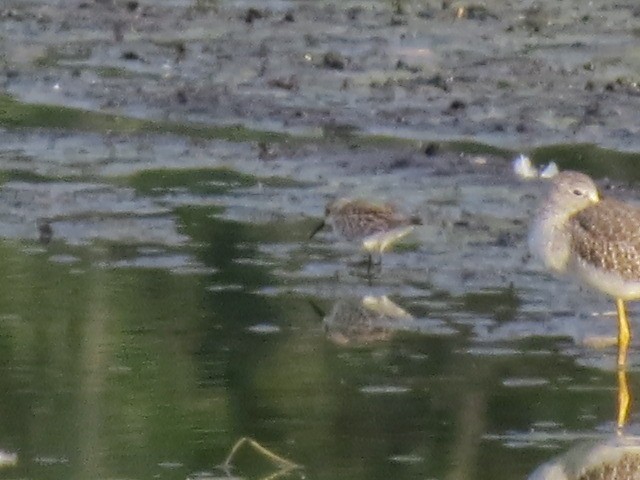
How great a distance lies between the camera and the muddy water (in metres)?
7.81

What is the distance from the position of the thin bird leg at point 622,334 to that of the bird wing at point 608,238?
0.58ft

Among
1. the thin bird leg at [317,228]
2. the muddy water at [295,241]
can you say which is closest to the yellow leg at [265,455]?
the muddy water at [295,241]

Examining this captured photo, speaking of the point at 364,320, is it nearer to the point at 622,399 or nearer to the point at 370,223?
the point at 370,223

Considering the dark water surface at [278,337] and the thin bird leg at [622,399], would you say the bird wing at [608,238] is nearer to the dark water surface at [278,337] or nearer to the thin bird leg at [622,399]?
the dark water surface at [278,337]

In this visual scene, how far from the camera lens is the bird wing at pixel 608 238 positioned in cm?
905

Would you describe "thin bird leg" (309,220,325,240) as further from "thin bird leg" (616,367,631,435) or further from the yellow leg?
the yellow leg

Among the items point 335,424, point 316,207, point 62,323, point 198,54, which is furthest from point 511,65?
point 335,424

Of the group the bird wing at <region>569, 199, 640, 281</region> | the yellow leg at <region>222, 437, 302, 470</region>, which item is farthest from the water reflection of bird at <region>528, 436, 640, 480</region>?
the bird wing at <region>569, 199, 640, 281</region>

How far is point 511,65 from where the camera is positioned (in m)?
16.0

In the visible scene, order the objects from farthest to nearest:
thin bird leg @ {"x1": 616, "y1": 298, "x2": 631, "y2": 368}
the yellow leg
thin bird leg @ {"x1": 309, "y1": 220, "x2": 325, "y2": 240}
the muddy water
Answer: thin bird leg @ {"x1": 309, "y1": 220, "x2": 325, "y2": 240} → thin bird leg @ {"x1": 616, "y1": 298, "x2": 631, "y2": 368} → the muddy water → the yellow leg

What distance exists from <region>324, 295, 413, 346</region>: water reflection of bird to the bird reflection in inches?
65.1

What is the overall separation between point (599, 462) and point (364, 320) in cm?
228

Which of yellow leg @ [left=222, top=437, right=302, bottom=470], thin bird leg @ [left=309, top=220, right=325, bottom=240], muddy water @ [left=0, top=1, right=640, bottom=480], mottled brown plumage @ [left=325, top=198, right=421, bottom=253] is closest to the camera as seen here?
yellow leg @ [left=222, top=437, right=302, bottom=470]

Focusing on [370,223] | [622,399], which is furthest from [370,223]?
[622,399]
